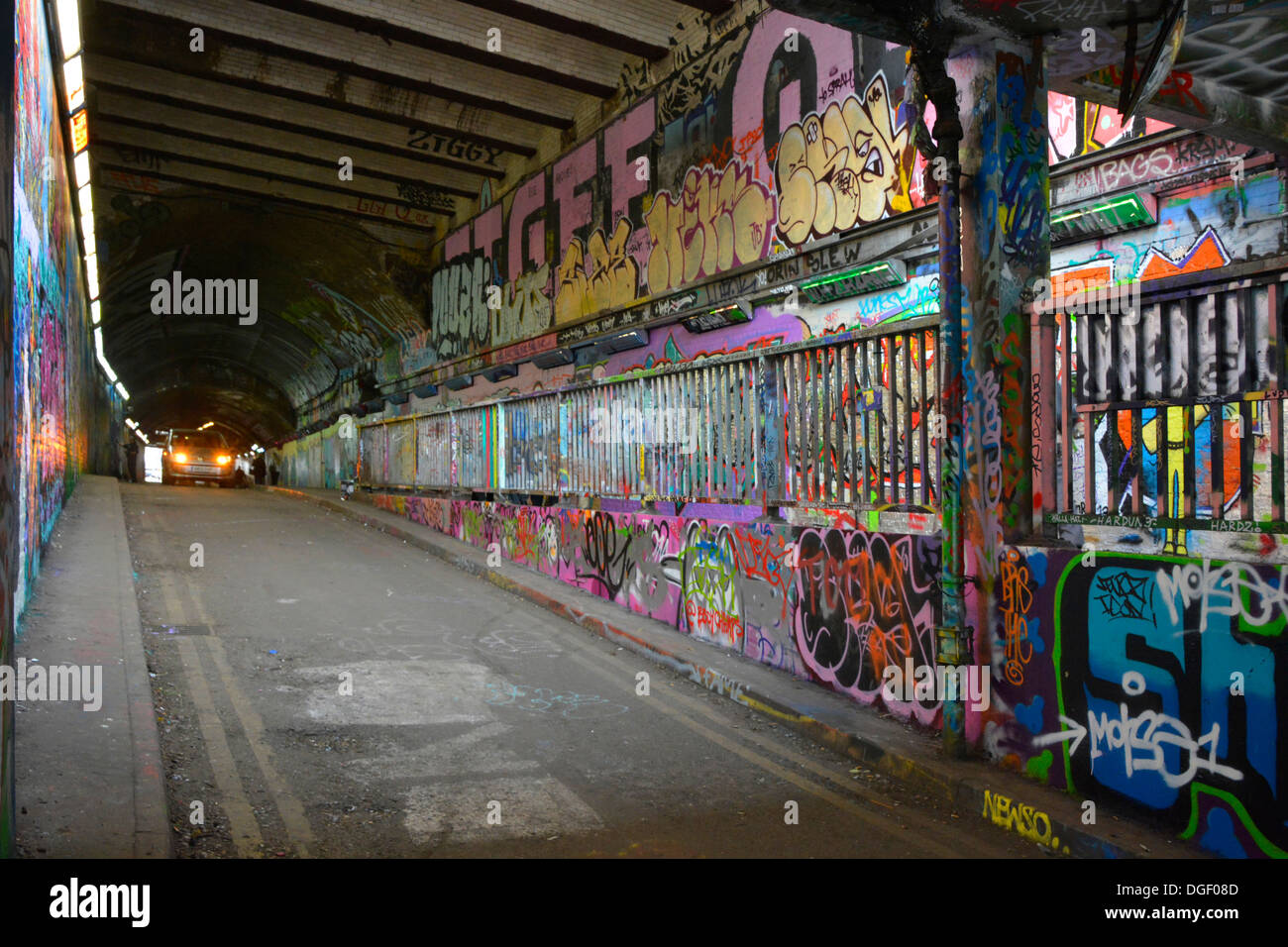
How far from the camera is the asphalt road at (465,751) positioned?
4.33m

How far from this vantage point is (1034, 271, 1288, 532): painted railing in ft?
13.2

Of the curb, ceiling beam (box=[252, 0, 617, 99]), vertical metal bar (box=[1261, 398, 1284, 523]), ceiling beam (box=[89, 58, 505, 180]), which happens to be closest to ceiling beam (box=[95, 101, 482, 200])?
ceiling beam (box=[89, 58, 505, 180])

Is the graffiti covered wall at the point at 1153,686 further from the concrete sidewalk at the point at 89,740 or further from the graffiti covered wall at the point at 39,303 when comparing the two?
the graffiti covered wall at the point at 39,303

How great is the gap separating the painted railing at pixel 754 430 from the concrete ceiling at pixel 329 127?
6008mm

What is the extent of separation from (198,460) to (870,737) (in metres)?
27.0

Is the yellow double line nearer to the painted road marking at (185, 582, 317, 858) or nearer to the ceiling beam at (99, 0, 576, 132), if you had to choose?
the painted road marking at (185, 582, 317, 858)

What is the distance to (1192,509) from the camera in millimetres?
4293

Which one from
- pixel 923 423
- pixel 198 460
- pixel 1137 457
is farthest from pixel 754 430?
pixel 198 460

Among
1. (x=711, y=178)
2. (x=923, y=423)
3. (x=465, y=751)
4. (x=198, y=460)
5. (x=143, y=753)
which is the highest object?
(x=711, y=178)

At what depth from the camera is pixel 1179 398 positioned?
4328 millimetres

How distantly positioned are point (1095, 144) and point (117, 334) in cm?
3263

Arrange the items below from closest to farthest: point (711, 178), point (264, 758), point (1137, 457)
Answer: point (1137, 457) < point (264, 758) < point (711, 178)

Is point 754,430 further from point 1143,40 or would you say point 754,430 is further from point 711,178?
point 711,178
